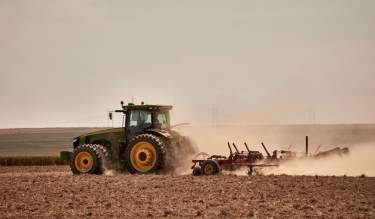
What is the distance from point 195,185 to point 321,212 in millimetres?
5013

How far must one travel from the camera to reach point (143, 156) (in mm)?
18219

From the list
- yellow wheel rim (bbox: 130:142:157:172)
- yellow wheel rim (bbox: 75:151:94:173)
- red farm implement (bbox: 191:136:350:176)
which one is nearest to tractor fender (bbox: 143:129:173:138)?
yellow wheel rim (bbox: 130:142:157:172)

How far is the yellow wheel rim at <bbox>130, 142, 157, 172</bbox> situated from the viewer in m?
18.0

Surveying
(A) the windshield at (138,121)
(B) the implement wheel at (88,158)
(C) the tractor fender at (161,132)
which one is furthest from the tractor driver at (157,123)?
(B) the implement wheel at (88,158)

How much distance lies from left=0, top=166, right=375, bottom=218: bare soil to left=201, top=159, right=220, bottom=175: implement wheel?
568 millimetres

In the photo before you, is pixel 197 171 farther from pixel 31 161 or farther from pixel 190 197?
pixel 31 161

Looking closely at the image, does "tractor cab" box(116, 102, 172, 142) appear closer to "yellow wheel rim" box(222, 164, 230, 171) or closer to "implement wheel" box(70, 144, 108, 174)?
"implement wheel" box(70, 144, 108, 174)

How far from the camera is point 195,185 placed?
14.9m

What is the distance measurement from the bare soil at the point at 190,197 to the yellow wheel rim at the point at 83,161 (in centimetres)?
182

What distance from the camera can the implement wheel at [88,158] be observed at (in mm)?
18781

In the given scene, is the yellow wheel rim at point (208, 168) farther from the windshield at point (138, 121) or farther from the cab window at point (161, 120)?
the windshield at point (138, 121)

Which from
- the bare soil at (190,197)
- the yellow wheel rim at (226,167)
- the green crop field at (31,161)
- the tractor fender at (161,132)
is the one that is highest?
→ the tractor fender at (161,132)

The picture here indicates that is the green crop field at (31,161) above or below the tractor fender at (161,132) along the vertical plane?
below

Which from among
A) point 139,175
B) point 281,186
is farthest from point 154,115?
point 281,186
